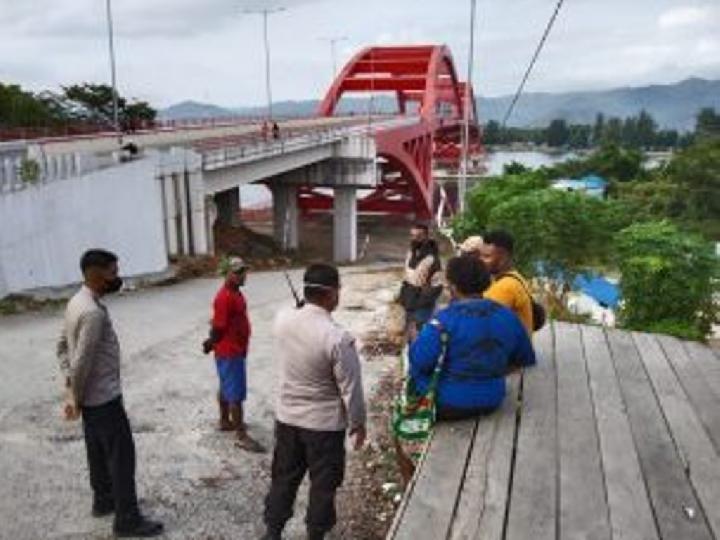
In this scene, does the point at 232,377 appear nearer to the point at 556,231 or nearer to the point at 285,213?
the point at 556,231

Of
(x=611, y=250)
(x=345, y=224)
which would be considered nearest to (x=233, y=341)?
(x=611, y=250)

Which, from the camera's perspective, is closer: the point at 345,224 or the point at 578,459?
the point at 578,459

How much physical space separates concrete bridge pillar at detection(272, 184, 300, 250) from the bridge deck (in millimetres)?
36226

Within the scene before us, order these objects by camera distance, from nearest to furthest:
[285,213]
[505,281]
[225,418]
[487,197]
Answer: [505,281] → [225,418] → [487,197] → [285,213]

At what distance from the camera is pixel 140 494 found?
19.8 ft

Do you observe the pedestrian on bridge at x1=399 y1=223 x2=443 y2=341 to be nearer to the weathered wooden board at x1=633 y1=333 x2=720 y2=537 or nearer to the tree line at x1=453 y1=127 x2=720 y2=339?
the weathered wooden board at x1=633 y1=333 x2=720 y2=537

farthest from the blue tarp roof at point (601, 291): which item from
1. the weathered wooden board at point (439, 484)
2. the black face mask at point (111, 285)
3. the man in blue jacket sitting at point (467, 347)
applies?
the black face mask at point (111, 285)

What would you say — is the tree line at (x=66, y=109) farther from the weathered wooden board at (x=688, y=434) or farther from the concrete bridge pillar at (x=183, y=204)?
the weathered wooden board at (x=688, y=434)

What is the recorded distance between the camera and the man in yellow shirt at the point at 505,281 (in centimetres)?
552

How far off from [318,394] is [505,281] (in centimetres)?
168

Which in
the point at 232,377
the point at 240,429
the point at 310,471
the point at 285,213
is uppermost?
the point at 310,471

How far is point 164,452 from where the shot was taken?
22.6 ft

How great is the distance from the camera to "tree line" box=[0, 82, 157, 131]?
4203 centimetres

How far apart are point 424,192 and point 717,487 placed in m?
48.5
